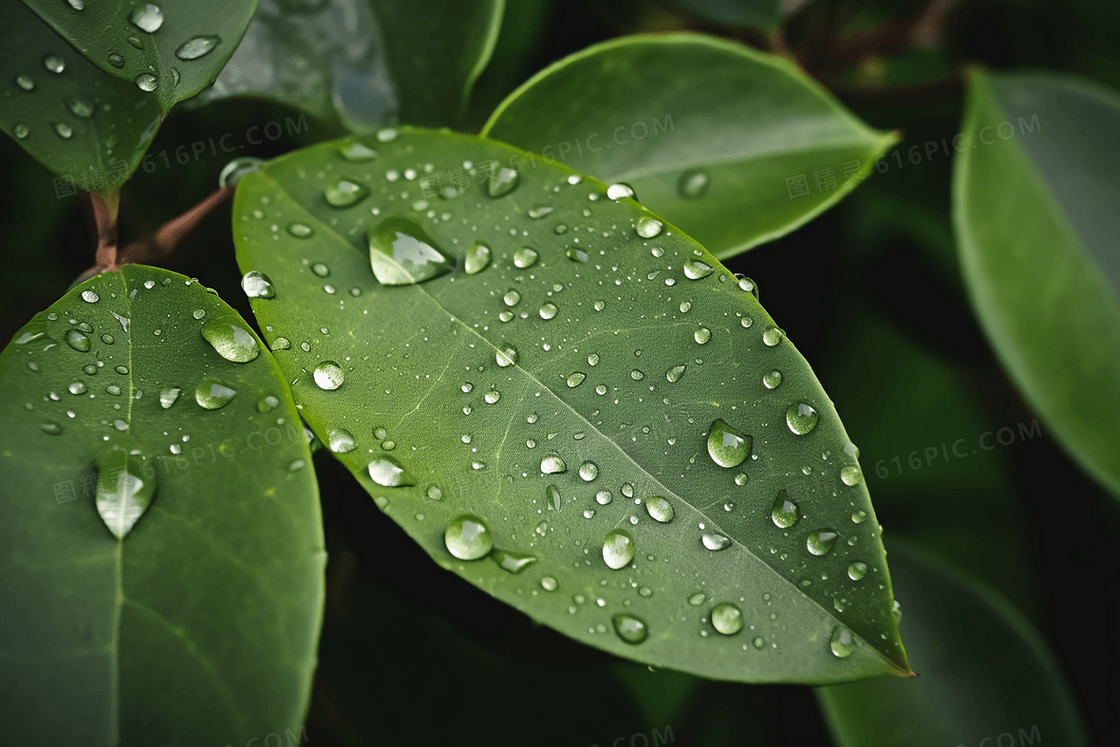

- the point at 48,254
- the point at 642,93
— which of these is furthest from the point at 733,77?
the point at 48,254

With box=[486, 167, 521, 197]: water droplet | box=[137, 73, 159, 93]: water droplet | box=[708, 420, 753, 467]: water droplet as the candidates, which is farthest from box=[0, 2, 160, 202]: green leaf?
box=[708, 420, 753, 467]: water droplet

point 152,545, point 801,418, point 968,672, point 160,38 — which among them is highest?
point 160,38

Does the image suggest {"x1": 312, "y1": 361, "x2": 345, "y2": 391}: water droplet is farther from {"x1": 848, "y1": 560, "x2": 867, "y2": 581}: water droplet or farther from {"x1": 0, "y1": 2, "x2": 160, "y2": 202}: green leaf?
{"x1": 848, "y1": 560, "x2": 867, "y2": 581}: water droplet

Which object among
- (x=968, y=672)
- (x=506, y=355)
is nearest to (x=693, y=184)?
(x=506, y=355)

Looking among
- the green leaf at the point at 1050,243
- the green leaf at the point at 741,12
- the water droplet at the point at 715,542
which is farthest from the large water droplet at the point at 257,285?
the green leaf at the point at 1050,243

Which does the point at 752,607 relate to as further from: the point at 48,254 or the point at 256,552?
the point at 48,254

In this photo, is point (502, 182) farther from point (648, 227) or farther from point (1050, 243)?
point (1050, 243)

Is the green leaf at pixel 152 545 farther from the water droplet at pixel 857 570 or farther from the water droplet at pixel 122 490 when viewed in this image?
the water droplet at pixel 857 570
